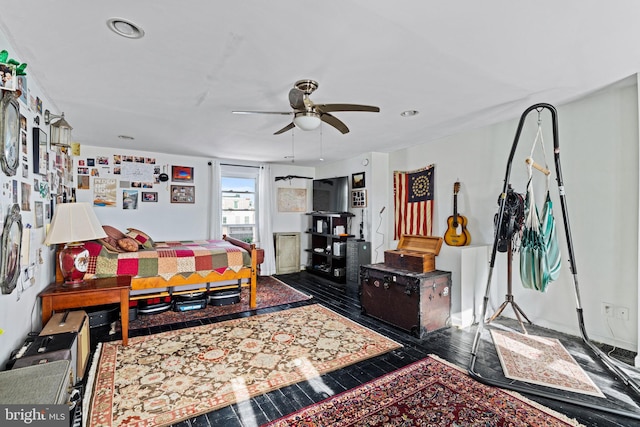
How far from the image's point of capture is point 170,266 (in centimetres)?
366

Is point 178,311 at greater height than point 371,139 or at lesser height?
lesser

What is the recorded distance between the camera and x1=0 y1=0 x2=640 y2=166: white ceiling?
157 cm

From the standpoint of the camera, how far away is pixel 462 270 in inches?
128

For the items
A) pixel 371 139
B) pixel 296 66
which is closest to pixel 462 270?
pixel 371 139

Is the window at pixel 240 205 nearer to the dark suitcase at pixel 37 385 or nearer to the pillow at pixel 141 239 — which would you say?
the pillow at pixel 141 239

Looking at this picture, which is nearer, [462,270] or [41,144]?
[41,144]

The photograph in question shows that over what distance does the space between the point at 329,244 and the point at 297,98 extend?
4078 mm

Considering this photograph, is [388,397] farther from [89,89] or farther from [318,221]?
[318,221]

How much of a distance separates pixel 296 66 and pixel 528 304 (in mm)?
3379

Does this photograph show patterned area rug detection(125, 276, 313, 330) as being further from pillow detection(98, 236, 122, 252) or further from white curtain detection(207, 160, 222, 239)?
white curtain detection(207, 160, 222, 239)

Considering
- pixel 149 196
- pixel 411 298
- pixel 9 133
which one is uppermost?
pixel 9 133

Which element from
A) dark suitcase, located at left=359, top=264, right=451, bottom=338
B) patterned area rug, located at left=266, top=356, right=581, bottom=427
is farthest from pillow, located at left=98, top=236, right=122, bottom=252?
dark suitcase, located at left=359, top=264, right=451, bottom=338

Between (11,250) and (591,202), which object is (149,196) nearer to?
(11,250)

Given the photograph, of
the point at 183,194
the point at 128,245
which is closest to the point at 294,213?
the point at 183,194
